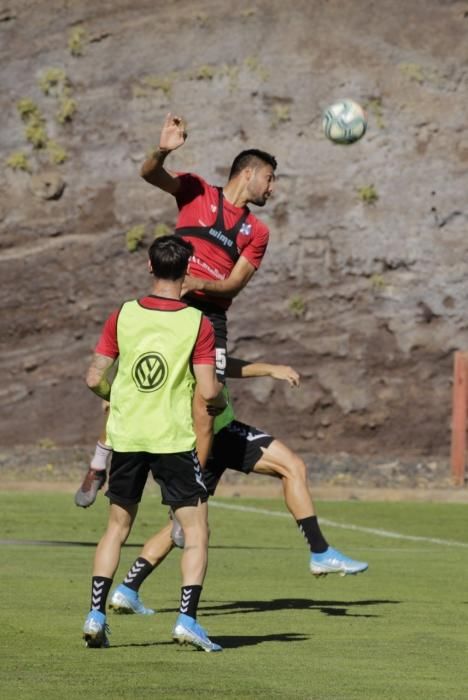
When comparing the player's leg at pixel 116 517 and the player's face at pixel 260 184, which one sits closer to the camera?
the player's leg at pixel 116 517

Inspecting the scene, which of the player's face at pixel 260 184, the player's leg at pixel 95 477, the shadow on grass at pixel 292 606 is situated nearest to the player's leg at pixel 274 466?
the shadow on grass at pixel 292 606

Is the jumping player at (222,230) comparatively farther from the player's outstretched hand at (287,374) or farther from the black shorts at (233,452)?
the player's outstretched hand at (287,374)

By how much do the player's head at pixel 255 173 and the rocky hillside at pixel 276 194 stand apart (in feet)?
80.2

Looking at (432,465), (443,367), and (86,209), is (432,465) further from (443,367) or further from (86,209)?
(86,209)

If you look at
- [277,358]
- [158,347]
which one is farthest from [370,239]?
[158,347]

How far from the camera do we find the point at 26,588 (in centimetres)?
1153

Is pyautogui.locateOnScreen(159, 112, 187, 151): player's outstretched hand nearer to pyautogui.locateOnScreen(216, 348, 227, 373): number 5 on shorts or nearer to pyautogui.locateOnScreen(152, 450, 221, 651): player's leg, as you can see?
pyautogui.locateOnScreen(216, 348, 227, 373): number 5 on shorts

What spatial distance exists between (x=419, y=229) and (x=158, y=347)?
1184 inches

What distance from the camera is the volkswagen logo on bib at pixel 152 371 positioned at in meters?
8.58

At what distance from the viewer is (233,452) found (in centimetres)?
1122

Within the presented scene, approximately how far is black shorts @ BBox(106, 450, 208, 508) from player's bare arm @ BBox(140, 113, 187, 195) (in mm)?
2486

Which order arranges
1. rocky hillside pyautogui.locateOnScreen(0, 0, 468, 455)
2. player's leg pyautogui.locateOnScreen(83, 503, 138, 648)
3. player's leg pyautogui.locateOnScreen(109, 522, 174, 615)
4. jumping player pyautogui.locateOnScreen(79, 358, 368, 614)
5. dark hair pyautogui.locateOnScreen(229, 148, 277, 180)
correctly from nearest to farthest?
player's leg pyautogui.locateOnScreen(83, 503, 138, 648)
player's leg pyautogui.locateOnScreen(109, 522, 174, 615)
jumping player pyautogui.locateOnScreen(79, 358, 368, 614)
dark hair pyautogui.locateOnScreen(229, 148, 277, 180)
rocky hillside pyautogui.locateOnScreen(0, 0, 468, 455)

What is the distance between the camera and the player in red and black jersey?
37.3ft

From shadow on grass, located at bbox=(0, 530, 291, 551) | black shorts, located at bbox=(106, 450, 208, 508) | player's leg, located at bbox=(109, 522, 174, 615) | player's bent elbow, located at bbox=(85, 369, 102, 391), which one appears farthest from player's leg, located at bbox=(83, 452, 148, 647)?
shadow on grass, located at bbox=(0, 530, 291, 551)
